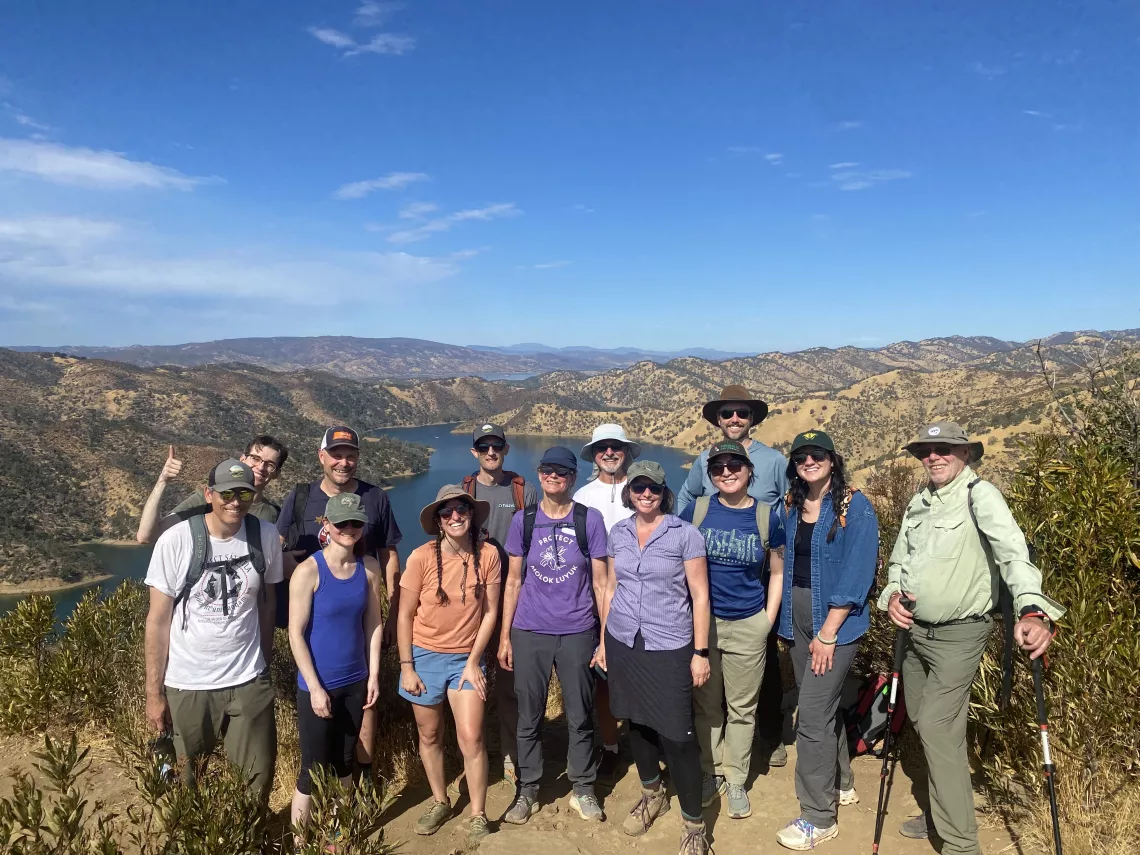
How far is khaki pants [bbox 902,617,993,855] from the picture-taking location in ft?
8.60

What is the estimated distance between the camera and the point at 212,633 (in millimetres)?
2660

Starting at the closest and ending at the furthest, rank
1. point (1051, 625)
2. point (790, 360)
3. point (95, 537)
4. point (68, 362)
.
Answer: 1. point (1051, 625)
2. point (95, 537)
3. point (68, 362)
4. point (790, 360)

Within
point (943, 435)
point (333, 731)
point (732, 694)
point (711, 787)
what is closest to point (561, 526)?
point (732, 694)

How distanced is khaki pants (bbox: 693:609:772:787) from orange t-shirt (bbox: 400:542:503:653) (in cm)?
119

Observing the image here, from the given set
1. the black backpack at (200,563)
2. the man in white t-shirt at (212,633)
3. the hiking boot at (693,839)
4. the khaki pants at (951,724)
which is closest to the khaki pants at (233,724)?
the man in white t-shirt at (212,633)

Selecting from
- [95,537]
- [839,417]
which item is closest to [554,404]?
[839,417]

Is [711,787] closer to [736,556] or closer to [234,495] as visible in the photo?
[736,556]

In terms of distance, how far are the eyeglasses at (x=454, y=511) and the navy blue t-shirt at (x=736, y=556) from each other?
3.66ft

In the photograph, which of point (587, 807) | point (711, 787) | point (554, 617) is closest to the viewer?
point (554, 617)

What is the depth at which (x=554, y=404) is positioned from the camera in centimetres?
9800

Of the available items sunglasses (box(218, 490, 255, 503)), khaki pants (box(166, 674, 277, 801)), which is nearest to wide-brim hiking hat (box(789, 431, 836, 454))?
sunglasses (box(218, 490, 255, 503))

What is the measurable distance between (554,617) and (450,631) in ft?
1.61

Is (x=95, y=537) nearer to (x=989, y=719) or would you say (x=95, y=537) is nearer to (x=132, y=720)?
(x=132, y=720)

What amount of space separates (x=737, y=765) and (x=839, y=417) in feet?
191
